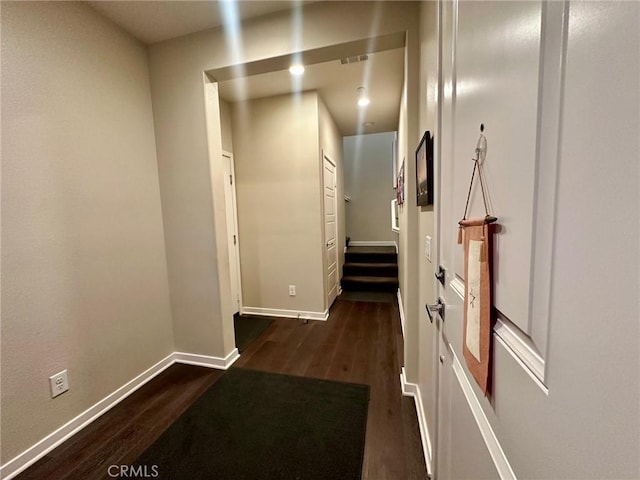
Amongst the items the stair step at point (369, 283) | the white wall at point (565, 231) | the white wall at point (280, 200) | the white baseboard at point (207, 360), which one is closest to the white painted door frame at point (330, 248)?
the white wall at point (280, 200)

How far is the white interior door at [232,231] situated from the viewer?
3227mm

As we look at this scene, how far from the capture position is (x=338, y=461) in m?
1.35

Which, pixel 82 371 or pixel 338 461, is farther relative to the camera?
pixel 82 371

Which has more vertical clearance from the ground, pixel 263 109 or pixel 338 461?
pixel 263 109

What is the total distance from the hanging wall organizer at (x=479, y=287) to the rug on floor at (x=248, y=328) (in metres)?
2.37

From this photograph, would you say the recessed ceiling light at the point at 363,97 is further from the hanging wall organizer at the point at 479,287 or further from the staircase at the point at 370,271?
the hanging wall organizer at the point at 479,287

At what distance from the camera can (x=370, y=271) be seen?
464cm

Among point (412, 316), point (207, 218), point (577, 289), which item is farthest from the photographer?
point (207, 218)

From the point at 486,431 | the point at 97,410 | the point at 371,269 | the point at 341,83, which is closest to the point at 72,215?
the point at 97,410

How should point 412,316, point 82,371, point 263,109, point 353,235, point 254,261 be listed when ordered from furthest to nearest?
point 353,235
point 254,261
point 263,109
point 412,316
point 82,371

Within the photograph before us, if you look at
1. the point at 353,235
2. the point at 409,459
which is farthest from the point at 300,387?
the point at 353,235

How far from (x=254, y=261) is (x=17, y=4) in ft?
8.78

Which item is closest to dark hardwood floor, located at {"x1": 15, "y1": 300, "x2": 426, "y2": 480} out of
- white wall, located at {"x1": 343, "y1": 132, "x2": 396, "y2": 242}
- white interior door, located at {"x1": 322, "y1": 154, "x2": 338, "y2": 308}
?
white interior door, located at {"x1": 322, "y1": 154, "x2": 338, "y2": 308}

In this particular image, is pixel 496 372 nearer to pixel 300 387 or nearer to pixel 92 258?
pixel 300 387
